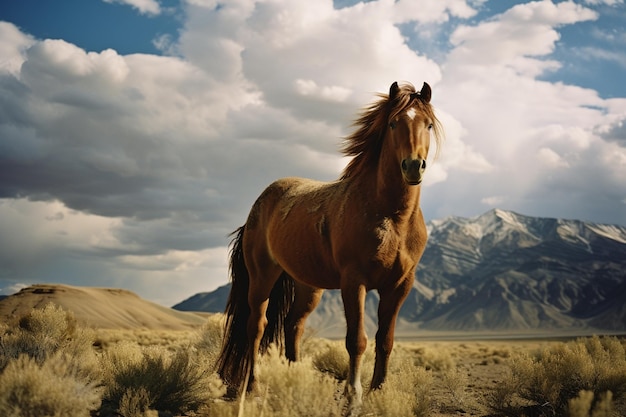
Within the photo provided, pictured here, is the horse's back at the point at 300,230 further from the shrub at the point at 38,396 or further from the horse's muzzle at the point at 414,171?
the shrub at the point at 38,396

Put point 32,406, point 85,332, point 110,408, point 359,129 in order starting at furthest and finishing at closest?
1. point 85,332
2. point 359,129
3. point 110,408
4. point 32,406

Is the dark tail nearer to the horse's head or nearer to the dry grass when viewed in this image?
the dry grass

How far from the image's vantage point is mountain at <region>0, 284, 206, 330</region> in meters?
73.6

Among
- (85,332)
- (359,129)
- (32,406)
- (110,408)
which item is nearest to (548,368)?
(359,129)

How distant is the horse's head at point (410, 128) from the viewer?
17.6 feet

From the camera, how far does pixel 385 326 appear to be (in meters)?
6.23

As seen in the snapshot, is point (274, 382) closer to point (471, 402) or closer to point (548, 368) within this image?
point (471, 402)

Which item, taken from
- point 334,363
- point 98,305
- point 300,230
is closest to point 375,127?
point 300,230

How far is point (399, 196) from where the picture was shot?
5.97 metres

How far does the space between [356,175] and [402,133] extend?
1072 mm

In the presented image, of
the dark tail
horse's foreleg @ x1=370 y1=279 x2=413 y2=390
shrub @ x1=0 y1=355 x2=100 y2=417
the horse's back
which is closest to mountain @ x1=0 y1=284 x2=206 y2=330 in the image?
the dark tail

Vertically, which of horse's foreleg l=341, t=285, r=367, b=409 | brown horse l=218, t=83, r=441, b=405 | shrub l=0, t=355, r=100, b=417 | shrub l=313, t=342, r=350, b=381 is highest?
brown horse l=218, t=83, r=441, b=405

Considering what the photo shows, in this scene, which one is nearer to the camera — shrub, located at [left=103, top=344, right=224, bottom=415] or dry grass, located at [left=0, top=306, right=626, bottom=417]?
dry grass, located at [left=0, top=306, right=626, bottom=417]

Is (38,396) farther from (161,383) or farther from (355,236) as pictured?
(355,236)
